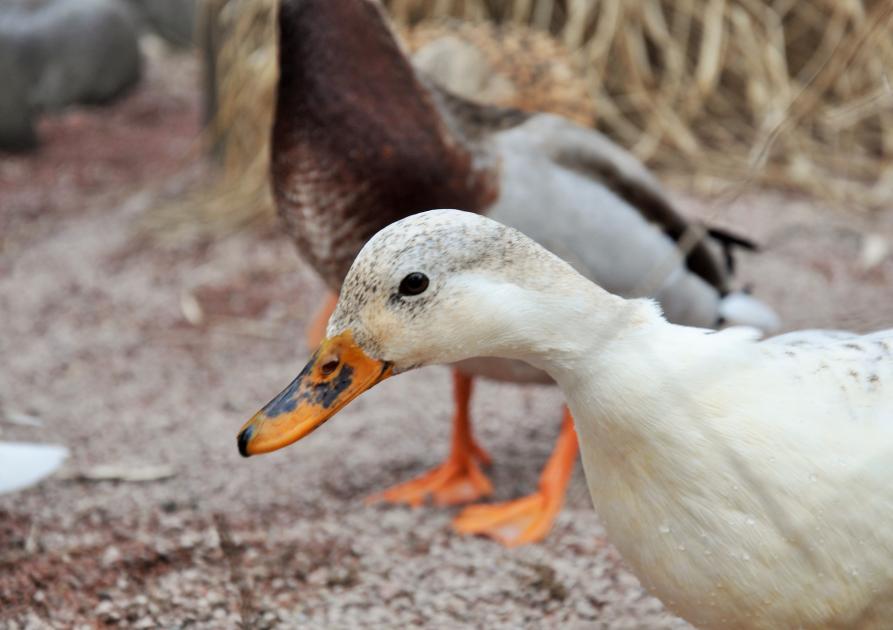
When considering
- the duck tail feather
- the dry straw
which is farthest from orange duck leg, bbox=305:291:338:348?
the duck tail feather

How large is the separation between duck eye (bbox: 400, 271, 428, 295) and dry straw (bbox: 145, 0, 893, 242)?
3208mm

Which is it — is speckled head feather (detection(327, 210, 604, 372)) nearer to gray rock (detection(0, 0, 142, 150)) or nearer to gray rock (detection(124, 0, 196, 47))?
gray rock (detection(0, 0, 142, 150))

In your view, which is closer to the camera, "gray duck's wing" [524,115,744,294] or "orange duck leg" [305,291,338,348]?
"gray duck's wing" [524,115,744,294]

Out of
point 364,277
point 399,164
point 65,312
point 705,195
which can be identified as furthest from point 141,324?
point 364,277

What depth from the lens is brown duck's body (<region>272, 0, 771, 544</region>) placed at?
2232mm

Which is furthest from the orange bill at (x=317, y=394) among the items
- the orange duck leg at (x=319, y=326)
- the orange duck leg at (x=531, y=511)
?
the orange duck leg at (x=319, y=326)

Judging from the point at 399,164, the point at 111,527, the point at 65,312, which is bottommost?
the point at 65,312

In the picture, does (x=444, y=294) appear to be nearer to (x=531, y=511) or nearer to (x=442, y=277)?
(x=442, y=277)

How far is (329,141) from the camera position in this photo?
7.39 feet

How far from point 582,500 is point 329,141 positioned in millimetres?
Answer: 954

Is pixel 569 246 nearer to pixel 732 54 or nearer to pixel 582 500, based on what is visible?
pixel 582 500

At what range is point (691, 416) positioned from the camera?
4.41 ft

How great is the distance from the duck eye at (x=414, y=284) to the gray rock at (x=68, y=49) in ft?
16.9

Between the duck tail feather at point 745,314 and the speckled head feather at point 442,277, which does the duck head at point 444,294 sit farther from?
the duck tail feather at point 745,314
